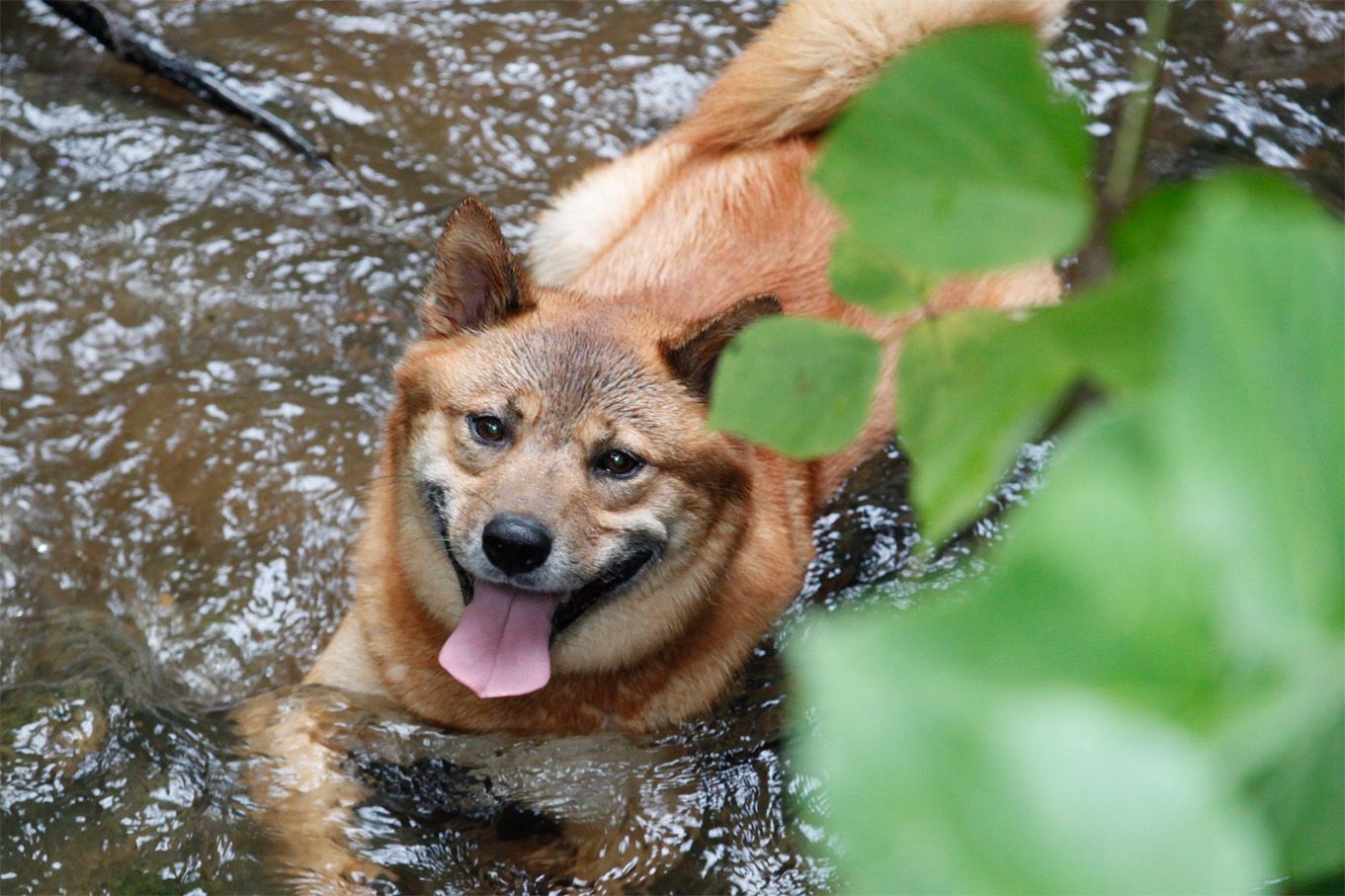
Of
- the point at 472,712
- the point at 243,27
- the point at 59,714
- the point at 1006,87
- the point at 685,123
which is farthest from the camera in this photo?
the point at 243,27

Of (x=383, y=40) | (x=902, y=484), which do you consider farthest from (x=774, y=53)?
(x=383, y=40)

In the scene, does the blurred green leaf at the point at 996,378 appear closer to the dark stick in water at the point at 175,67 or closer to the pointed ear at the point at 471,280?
the pointed ear at the point at 471,280

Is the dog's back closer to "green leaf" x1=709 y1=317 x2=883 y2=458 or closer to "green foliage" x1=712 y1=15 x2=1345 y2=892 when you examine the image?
"green leaf" x1=709 y1=317 x2=883 y2=458

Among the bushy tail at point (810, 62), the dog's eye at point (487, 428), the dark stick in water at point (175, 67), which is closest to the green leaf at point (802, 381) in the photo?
the dog's eye at point (487, 428)

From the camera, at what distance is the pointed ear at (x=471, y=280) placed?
324 cm

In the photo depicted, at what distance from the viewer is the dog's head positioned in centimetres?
302

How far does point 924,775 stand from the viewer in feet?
1.20

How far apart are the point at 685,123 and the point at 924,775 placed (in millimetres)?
4272

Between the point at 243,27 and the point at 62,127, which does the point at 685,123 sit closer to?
the point at 243,27

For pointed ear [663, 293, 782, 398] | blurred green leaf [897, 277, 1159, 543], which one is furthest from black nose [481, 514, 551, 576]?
blurred green leaf [897, 277, 1159, 543]

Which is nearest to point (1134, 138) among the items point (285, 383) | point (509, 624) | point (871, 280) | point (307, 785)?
point (871, 280)

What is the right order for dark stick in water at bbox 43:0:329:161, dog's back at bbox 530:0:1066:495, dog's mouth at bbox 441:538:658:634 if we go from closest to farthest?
1. dog's mouth at bbox 441:538:658:634
2. dog's back at bbox 530:0:1066:495
3. dark stick in water at bbox 43:0:329:161

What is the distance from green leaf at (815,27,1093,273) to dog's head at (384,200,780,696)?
2326 millimetres

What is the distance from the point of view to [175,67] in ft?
16.0
